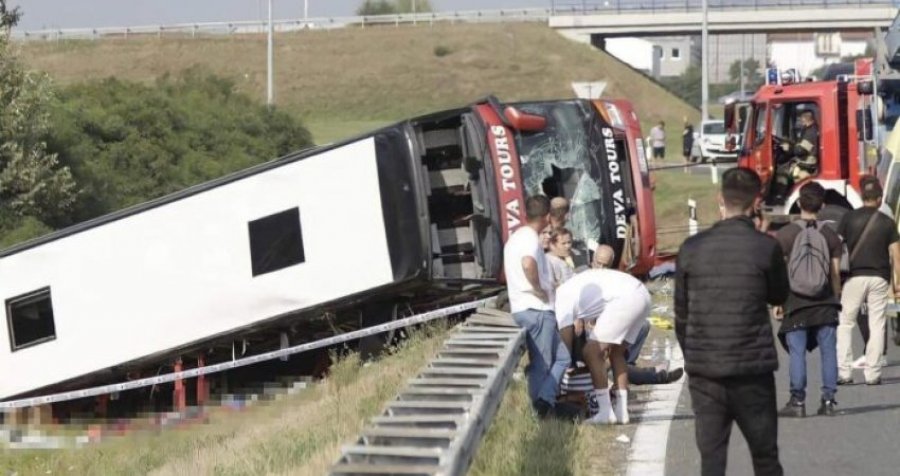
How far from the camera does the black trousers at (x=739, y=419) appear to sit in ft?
23.7

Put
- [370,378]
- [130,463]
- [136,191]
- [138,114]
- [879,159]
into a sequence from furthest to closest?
[138,114] → [136,191] → [879,159] → [370,378] → [130,463]

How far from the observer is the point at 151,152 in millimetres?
32844

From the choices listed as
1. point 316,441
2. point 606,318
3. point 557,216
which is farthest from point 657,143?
point 316,441

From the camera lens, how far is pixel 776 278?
746 centimetres

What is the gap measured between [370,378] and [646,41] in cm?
12990

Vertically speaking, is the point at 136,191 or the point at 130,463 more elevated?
the point at 136,191

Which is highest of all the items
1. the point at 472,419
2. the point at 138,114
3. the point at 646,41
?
the point at 646,41

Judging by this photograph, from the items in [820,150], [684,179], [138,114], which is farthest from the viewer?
[684,179]

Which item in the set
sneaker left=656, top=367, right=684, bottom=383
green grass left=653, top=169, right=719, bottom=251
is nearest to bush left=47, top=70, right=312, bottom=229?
green grass left=653, top=169, right=719, bottom=251

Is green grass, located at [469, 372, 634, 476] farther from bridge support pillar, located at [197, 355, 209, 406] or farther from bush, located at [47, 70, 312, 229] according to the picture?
bush, located at [47, 70, 312, 229]

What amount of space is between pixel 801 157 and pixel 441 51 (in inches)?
2882

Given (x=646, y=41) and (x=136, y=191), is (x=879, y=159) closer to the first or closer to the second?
(x=136, y=191)

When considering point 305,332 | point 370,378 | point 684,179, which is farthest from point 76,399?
point 684,179

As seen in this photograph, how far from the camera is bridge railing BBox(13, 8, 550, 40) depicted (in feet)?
334
